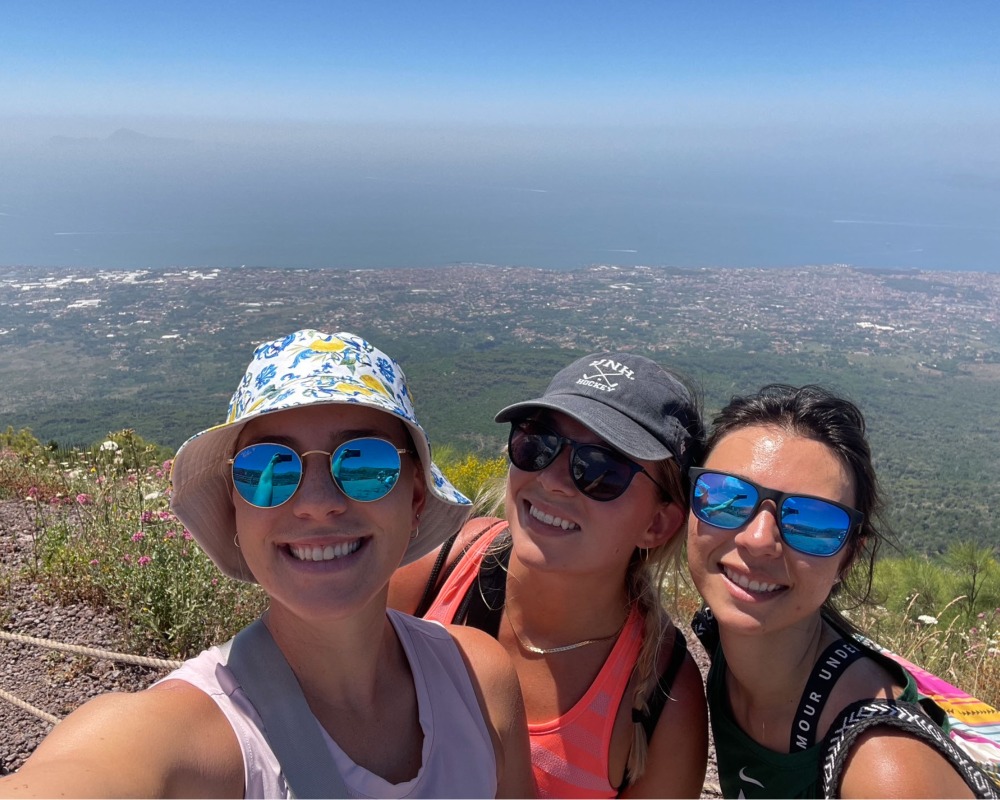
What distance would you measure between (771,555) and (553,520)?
624 mm

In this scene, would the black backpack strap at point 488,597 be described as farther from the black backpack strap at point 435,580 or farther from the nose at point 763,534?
the nose at point 763,534

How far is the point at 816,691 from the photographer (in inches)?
65.8

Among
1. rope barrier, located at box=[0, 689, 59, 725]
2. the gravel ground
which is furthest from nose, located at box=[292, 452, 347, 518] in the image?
the gravel ground

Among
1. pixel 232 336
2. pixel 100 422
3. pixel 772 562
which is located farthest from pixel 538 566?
pixel 232 336

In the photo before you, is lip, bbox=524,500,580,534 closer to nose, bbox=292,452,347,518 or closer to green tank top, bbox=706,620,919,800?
green tank top, bbox=706,620,919,800

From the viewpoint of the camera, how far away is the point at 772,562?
1784 mm

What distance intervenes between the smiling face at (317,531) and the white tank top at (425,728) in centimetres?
18

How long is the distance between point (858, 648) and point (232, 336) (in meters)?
57.5

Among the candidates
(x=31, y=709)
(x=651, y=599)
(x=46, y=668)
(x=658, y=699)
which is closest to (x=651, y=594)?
(x=651, y=599)

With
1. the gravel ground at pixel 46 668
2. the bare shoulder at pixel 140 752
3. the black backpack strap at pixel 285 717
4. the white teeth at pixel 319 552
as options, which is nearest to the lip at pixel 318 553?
the white teeth at pixel 319 552

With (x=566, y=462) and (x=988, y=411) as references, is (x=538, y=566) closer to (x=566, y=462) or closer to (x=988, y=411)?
(x=566, y=462)

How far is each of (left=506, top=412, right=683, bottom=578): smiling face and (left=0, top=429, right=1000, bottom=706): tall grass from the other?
9.1 inches

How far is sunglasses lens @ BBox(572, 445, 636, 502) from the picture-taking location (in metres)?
1.99

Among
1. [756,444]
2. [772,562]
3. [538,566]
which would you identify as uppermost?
[756,444]
